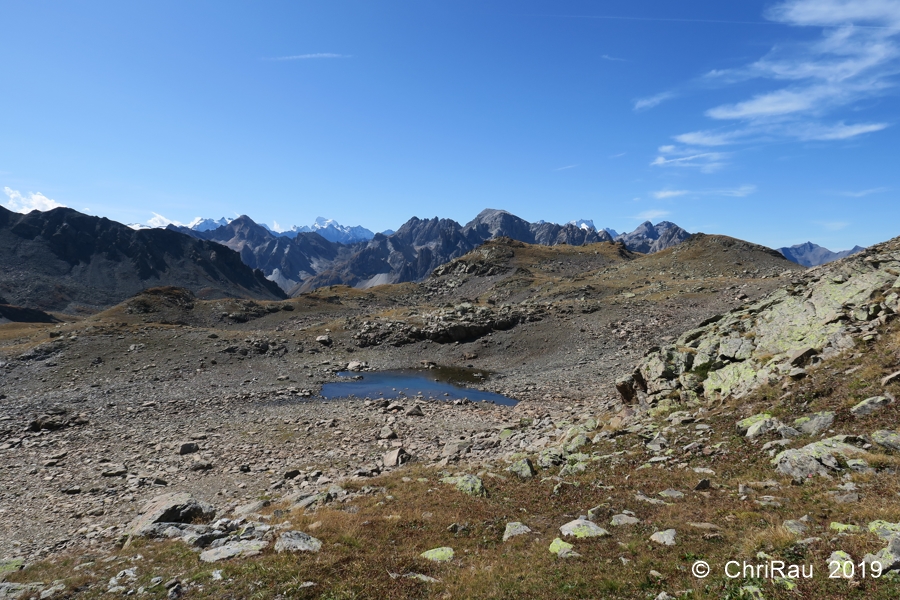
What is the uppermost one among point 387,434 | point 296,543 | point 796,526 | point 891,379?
point 891,379

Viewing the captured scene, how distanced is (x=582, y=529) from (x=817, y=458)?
28.3 ft

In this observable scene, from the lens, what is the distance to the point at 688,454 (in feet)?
61.2

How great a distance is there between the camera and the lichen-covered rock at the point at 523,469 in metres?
20.5

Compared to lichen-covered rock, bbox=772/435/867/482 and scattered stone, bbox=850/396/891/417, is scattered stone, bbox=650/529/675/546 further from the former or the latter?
scattered stone, bbox=850/396/891/417

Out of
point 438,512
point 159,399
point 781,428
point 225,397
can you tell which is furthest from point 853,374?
point 159,399

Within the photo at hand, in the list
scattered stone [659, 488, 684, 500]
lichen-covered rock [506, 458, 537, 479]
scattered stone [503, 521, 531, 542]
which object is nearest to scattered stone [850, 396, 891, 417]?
scattered stone [659, 488, 684, 500]

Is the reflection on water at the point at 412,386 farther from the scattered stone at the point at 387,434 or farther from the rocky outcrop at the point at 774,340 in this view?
the rocky outcrop at the point at 774,340

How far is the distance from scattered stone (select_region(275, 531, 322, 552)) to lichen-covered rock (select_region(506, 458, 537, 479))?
10097mm

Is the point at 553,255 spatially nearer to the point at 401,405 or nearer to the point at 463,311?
the point at 463,311

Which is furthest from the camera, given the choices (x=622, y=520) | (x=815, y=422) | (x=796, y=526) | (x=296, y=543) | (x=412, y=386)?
(x=412, y=386)

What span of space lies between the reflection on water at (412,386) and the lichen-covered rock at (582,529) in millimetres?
33191

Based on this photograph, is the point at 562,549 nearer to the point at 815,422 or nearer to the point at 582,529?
the point at 582,529

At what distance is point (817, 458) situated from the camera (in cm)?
1456

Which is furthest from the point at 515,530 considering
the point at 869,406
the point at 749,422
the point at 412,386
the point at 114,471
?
the point at 412,386
